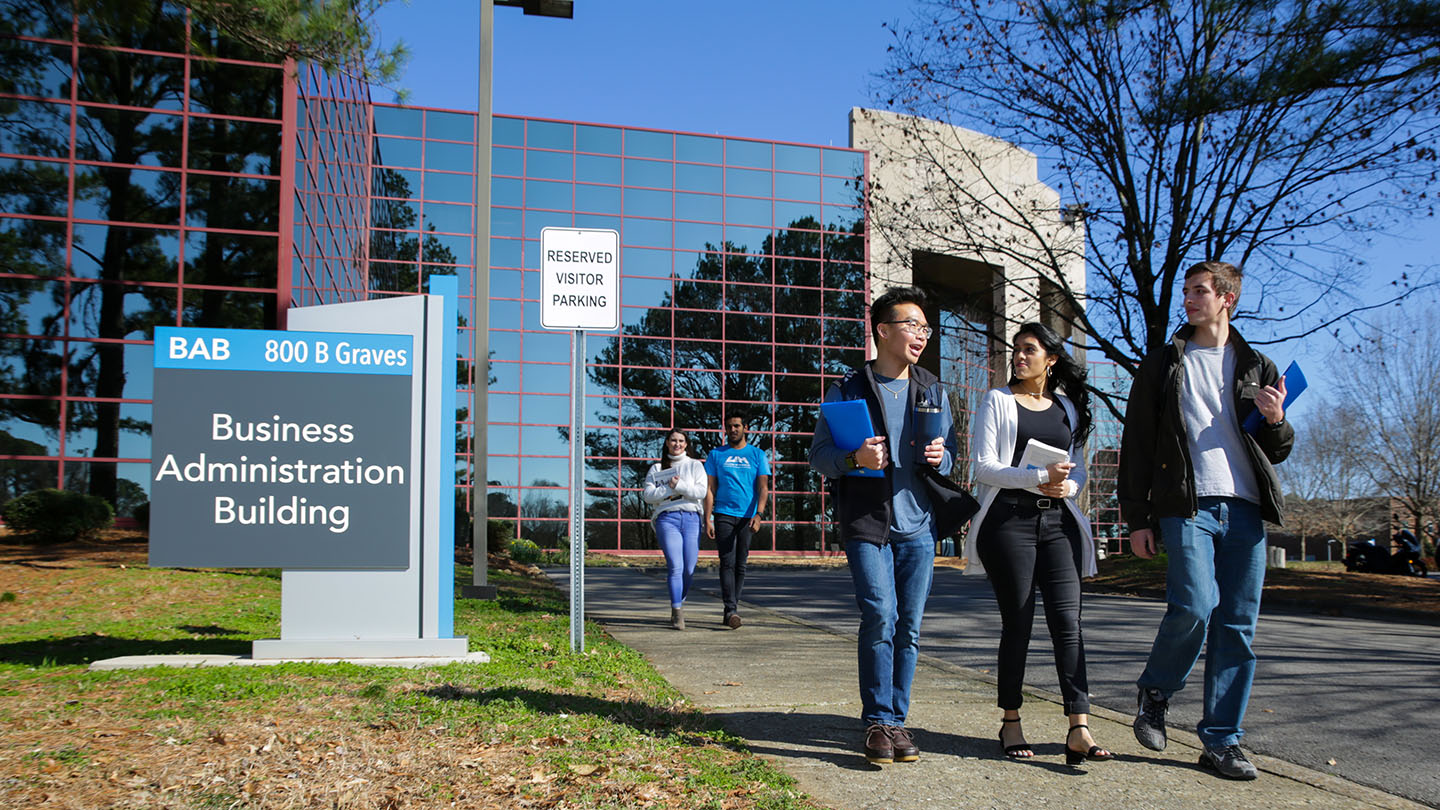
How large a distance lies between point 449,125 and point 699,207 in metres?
8.12

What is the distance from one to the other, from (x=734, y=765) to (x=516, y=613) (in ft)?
19.7

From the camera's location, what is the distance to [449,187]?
31.8 metres

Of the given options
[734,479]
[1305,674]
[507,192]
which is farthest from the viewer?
[507,192]

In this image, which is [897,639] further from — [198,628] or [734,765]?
[198,628]

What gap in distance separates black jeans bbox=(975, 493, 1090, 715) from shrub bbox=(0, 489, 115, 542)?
49.4ft

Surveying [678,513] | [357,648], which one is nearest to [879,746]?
[357,648]

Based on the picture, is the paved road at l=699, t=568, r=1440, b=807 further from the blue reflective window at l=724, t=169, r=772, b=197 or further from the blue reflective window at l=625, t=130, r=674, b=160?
the blue reflective window at l=724, t=169, r=772, b=197

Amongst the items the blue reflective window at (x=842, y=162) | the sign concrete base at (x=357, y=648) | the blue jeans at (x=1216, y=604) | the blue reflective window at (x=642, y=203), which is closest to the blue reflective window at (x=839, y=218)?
the blue reflective window at (x=842, y=162)

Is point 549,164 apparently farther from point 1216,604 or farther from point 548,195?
point 1216,604

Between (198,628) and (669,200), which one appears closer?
(198,628)

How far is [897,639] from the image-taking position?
4.40 meters

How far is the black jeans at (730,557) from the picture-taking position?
9219 mm

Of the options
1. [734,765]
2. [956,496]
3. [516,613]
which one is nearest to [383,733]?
[734,765]

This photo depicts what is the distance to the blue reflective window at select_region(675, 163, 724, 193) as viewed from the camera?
33844 mm
